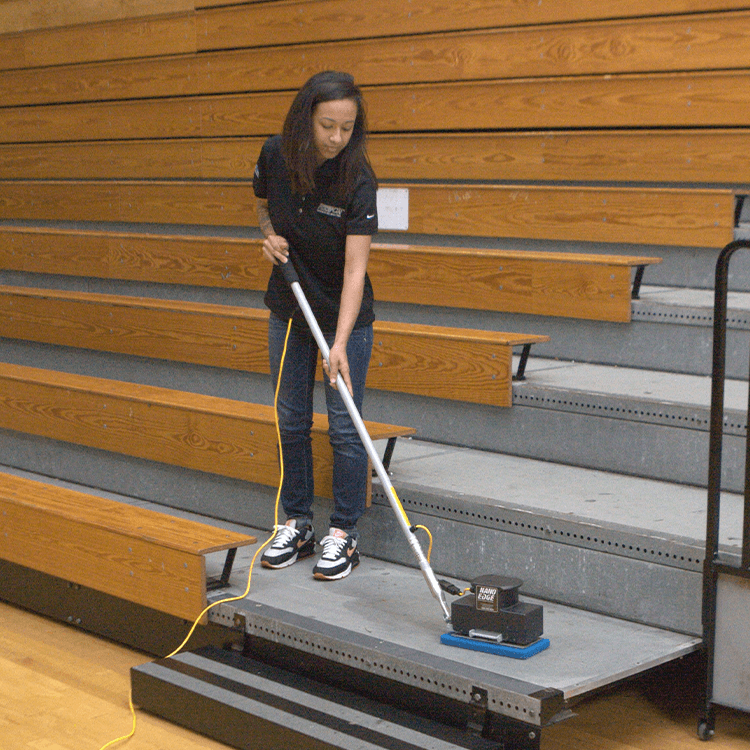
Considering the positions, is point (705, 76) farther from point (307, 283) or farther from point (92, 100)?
point (92, 100)

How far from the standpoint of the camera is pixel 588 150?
3.29 metres

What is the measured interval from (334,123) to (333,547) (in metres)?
0.85

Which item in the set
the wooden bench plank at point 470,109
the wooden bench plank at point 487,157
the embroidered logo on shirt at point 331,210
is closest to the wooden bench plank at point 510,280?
the wooden bench plank at point 487,157

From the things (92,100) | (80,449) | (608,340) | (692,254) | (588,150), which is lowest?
(80,449)

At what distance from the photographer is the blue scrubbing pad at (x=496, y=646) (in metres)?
1.84

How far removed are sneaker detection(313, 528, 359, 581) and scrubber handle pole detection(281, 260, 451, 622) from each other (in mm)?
253

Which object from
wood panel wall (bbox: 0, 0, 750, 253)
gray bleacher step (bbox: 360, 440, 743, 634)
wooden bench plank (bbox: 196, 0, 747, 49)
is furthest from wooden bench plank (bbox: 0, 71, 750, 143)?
gray bleacher step (bbox: 360, 440, 743, 634)

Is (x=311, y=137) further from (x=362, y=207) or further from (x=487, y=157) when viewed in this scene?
(x=487, y=157)

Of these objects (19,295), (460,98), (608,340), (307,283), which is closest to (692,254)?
Result: (608,340)

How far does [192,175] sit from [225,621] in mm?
2476

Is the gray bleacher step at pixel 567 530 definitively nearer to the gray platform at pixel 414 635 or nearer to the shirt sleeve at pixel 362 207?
the gray platform at pixel 414 635

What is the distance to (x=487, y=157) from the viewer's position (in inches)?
139

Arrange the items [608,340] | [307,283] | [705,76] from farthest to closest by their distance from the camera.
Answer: [705,76], [608,340], [307,283]

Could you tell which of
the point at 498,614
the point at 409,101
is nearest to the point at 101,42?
the point at 409,101
